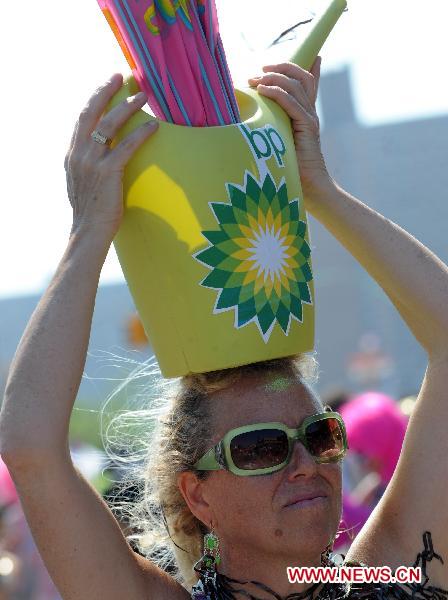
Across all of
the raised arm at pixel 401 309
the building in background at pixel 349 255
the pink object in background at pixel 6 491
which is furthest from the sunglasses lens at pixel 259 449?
the building in background at pixel 349 255

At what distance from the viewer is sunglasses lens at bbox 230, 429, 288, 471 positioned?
80.7 inches

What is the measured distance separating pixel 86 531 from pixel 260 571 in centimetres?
39

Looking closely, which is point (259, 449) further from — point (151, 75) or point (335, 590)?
point (151, 75)

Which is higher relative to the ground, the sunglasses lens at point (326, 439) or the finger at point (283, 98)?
the finger at point (283, 98)

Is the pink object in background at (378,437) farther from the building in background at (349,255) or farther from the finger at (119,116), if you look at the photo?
the building in background at (349,255)

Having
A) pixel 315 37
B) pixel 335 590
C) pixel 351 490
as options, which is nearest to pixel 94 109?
pixel 315 37

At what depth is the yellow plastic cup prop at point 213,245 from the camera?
1980mm

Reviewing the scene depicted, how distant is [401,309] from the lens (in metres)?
2.34

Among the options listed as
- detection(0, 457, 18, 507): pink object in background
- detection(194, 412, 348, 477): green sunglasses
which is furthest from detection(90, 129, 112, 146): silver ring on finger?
detection(0, 457, 18, 507): pink object in background

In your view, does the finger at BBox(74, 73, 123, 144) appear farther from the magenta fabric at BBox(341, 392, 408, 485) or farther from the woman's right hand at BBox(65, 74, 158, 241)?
the magenta fabric at BBox(341, 392, 408, 485)

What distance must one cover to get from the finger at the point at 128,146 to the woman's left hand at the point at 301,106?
0.35m

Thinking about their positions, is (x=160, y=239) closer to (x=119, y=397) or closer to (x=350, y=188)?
(x=119, y=397)

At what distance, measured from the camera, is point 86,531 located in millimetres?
1928

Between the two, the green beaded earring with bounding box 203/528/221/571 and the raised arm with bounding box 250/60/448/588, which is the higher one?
the raised arm with bounding box 250/60/448/588
